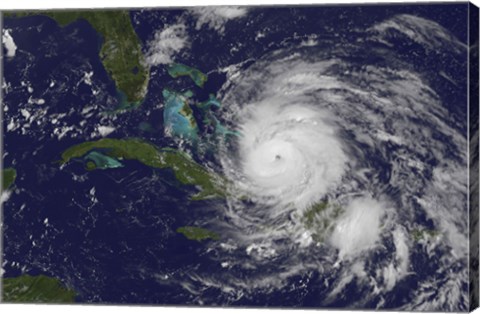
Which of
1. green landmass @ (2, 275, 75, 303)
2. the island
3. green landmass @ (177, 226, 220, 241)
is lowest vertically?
green landmass @ (2, 275, 75, 303)

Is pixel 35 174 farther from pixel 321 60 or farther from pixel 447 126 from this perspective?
pixel 447 126

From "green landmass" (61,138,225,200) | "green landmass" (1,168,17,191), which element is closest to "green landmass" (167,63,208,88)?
"green landmass" (61,138,225,200)

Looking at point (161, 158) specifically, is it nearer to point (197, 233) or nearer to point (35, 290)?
point (197, 233)

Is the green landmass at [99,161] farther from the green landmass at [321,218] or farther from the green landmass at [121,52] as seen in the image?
the green landmass at [321,218]

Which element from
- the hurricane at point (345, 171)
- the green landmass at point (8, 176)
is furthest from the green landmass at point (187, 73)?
the green landmass at point (8, 176)

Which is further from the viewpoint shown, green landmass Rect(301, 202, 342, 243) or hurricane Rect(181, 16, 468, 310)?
green landmass Rect(301, 202, 342, 243)

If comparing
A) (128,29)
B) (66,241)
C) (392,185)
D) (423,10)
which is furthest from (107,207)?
(423,10)

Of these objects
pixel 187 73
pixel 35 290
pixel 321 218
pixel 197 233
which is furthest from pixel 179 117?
pixel 35 290

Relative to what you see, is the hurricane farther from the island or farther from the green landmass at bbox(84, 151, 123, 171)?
the green landmass at bbox(84, 151, 123, 171)
